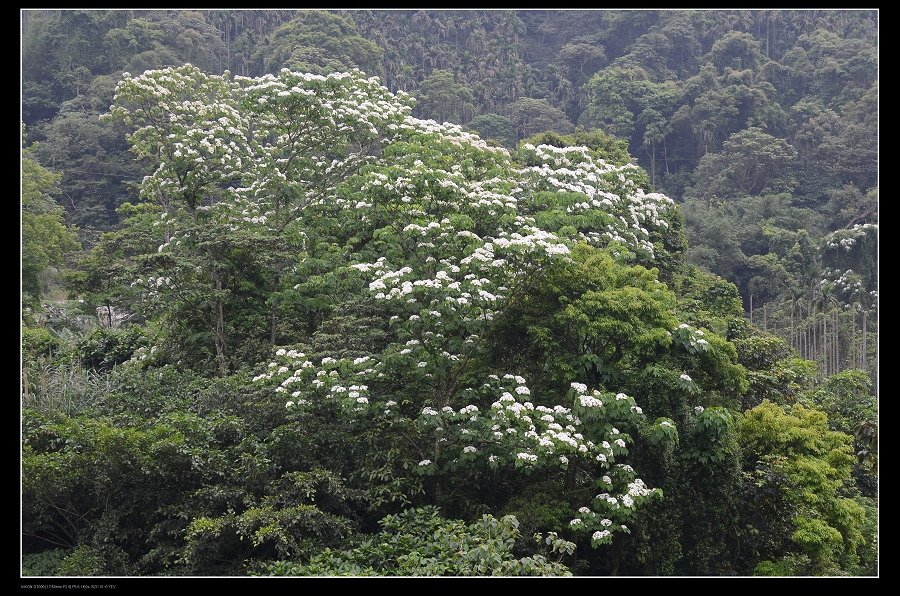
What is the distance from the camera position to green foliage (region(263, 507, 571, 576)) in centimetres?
607

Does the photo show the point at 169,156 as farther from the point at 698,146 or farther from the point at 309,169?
the point at 698,146

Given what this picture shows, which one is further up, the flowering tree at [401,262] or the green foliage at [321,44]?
the green foliage at [321,44]

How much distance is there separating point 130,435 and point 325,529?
1.95 m

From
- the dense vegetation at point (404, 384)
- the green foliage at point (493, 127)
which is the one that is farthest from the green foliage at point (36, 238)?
the green foliage at point (493, 127)

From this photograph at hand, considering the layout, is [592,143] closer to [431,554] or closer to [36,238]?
[36,238]

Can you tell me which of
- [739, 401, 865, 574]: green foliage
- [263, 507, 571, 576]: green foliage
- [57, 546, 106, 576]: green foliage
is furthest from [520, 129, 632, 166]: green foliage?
[57, 546, 106, 576]: green foliage

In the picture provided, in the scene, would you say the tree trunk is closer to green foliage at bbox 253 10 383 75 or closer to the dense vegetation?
the dense vegetation

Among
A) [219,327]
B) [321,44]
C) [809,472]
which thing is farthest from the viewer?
[321,44]

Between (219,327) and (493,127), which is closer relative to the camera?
(219,327)

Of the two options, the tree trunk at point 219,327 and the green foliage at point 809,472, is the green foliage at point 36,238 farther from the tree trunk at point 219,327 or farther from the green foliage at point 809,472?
the green foliage at point 809,472

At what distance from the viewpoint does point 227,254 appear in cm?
1059

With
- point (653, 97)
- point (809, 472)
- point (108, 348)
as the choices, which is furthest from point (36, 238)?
point (653, 97)

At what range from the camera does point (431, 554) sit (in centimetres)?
677

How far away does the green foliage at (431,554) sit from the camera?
607cm
